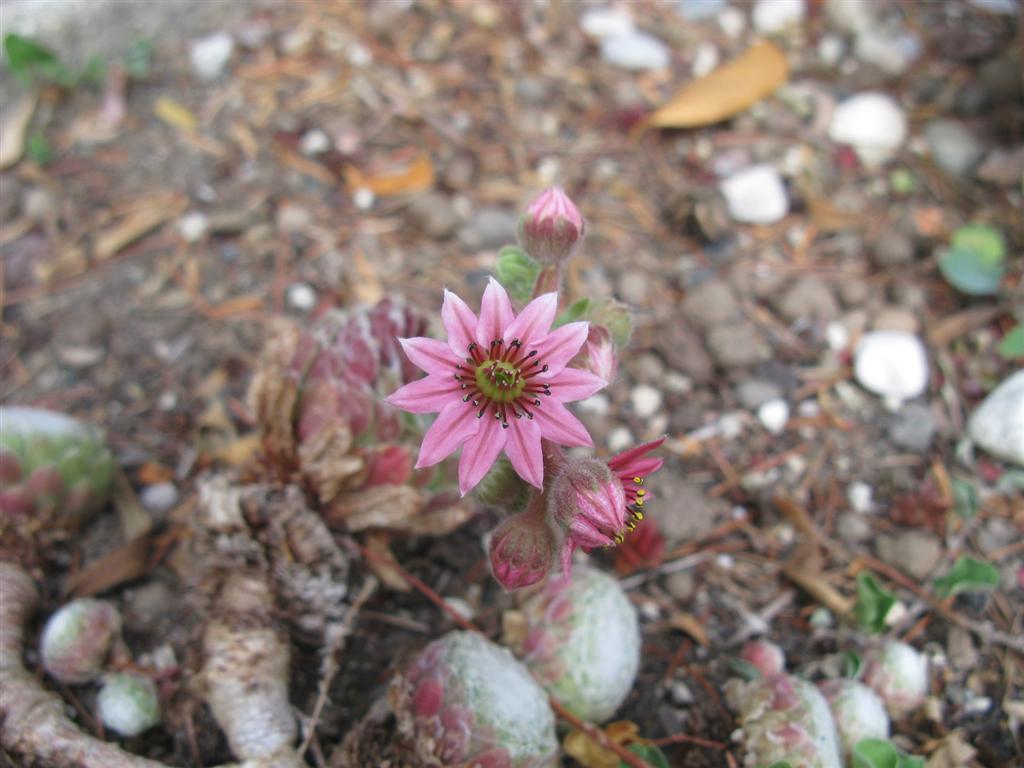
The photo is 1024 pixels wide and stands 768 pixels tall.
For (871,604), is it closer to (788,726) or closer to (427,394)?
(788,726)

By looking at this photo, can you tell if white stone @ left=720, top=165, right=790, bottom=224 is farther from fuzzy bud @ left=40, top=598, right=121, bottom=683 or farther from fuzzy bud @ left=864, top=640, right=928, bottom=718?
fuzzy bud @ left=40, top=598, right=121, bottom=683

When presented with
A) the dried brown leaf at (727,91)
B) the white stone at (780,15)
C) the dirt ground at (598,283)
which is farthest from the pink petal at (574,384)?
the white stone at (780,15)

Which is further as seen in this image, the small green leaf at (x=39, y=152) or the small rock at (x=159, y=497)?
the small green leaf at (x=39, y=152)

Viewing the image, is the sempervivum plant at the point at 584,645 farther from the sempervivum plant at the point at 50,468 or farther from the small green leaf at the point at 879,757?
the sempervivum plant at the point at 50,468

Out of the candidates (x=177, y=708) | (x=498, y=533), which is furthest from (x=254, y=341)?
(x=498, y=533)

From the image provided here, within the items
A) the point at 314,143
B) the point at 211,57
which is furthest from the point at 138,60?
the point at 314,143

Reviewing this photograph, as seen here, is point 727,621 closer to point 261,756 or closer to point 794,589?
point 794,589
